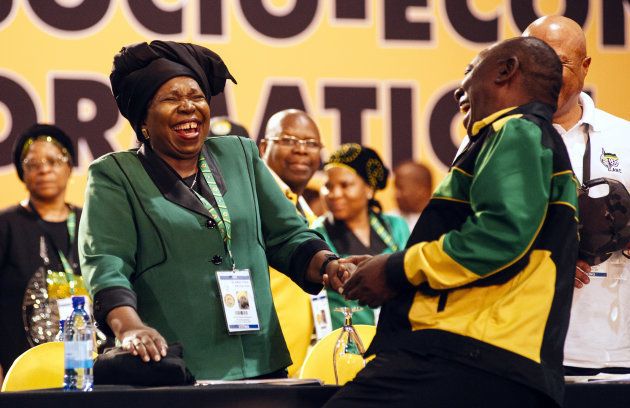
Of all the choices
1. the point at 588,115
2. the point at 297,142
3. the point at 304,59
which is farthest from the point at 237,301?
the point at 304,59

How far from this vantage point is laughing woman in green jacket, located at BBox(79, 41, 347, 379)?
3.54 m

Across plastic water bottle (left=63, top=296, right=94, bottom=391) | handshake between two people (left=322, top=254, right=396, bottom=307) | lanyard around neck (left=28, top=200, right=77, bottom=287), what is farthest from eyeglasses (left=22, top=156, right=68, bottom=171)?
handshake between two people (left=322, top=254, right=396, bottom=307)

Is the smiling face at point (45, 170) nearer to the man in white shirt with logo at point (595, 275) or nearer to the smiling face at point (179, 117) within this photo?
the smiling face at point (179, 117)

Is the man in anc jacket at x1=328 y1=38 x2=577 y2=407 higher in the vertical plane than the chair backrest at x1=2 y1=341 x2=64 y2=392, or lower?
higher

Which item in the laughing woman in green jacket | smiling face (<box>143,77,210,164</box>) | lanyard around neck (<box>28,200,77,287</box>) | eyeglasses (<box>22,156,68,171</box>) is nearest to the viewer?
the laughing woman in green jacket

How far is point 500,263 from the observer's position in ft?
9.11

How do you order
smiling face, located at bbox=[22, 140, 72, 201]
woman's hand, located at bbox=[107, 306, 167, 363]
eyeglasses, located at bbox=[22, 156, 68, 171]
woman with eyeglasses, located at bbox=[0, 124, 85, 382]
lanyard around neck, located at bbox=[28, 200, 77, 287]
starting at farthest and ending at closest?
eyeglasses, located at bbox=[22, 156, 68, 171] < smiling face, located at bbox=[22, 140, 72, 201] < lanyard around neck, located at bbox=[28, 200, 77, 287] < woman with eyeglasses, located at bbox=[0, 124, 85, 382] < woman's hand, located at bbox=[107, 306, 167, 363]

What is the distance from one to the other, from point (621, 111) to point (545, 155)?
17.7 feet

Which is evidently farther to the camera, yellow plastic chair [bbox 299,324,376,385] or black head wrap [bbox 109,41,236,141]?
yellow plastic chair [bbox 299,324,376,385]

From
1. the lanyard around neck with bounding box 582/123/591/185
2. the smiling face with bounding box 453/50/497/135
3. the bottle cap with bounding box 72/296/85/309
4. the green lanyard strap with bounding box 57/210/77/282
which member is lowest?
the green lanyard strap with bounding box 57/210/77/282

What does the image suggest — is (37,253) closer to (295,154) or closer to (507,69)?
(295,154)

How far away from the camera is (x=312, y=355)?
171 inches

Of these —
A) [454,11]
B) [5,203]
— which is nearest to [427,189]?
[454,11]

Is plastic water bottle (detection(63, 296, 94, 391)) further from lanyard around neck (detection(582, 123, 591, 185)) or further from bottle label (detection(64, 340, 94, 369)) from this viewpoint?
lanyard around neck (detection(582, 123, 591, 185))
